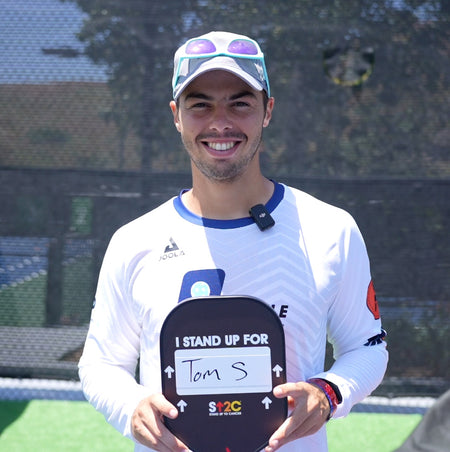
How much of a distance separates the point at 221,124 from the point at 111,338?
56 centimetres

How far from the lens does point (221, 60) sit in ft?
5.41

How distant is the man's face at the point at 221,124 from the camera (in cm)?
166

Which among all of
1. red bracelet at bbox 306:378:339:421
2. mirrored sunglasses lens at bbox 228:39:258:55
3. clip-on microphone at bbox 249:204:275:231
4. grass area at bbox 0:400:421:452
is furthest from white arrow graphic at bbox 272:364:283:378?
grass area at bbox 0:400:421:452

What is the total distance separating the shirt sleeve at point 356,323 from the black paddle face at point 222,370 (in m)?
0.24

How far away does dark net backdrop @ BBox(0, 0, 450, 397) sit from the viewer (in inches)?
150

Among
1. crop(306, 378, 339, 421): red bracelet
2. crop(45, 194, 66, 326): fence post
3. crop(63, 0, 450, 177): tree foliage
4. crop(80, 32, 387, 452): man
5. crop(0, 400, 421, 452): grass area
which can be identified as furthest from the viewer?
crop(45, 194, 66, 326): fence post

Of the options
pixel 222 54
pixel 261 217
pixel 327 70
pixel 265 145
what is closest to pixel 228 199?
pixel 261 217

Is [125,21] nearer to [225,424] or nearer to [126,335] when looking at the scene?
[126,335]

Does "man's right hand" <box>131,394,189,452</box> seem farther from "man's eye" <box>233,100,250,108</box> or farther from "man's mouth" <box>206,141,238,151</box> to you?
"man's eye" <box>233,100,250,108</box>

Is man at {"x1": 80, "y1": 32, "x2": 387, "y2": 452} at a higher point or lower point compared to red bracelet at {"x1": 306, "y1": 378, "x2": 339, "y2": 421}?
higher

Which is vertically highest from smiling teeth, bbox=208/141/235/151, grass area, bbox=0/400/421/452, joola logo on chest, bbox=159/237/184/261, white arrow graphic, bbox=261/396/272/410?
smiling teeth, bbox=208/141/235/151

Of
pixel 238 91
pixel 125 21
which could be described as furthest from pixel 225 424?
pixel 125 21

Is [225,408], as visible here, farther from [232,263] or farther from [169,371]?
[232,263]

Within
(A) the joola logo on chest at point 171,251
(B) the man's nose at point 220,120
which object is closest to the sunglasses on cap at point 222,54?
(B) the man's nose at point 220,120
